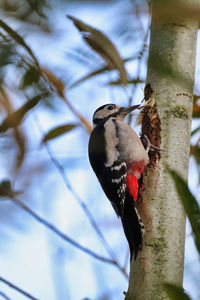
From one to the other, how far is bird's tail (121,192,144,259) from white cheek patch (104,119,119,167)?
0.40 m

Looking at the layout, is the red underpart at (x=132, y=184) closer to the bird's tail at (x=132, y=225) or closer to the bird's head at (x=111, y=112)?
the bird's tail at (x=132, y=225)

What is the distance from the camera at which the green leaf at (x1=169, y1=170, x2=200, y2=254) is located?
0.57 metres

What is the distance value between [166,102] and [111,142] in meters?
→ 0.96

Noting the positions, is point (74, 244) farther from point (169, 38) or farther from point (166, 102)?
point (169, 38)

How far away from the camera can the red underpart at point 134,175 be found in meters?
2.56

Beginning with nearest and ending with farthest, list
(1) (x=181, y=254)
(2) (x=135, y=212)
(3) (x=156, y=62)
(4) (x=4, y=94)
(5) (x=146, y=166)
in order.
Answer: (3) (x=156, y=62) → (4) (x=4, y=94) → (1) (x=181, y=254) → (2) (x=135, y=212) → (5) (x=146, y=166)

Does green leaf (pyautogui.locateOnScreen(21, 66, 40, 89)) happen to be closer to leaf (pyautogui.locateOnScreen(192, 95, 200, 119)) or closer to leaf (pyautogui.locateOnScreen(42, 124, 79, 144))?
leaf (pyautogui.locateOnScreen(42, 124, 79, 144))

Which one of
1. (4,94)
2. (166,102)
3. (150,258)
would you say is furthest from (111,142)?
(4,94)

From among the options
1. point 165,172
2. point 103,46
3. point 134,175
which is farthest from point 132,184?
point 103,46

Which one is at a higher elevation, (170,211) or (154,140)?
(154,140)

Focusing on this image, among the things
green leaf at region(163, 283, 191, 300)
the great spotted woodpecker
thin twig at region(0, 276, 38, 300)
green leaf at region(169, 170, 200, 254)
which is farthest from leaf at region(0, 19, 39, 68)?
the great spotted woodpecker

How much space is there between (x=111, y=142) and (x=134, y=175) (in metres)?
0.49

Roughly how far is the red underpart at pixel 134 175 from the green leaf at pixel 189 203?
1.89 m

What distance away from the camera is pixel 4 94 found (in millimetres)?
712
